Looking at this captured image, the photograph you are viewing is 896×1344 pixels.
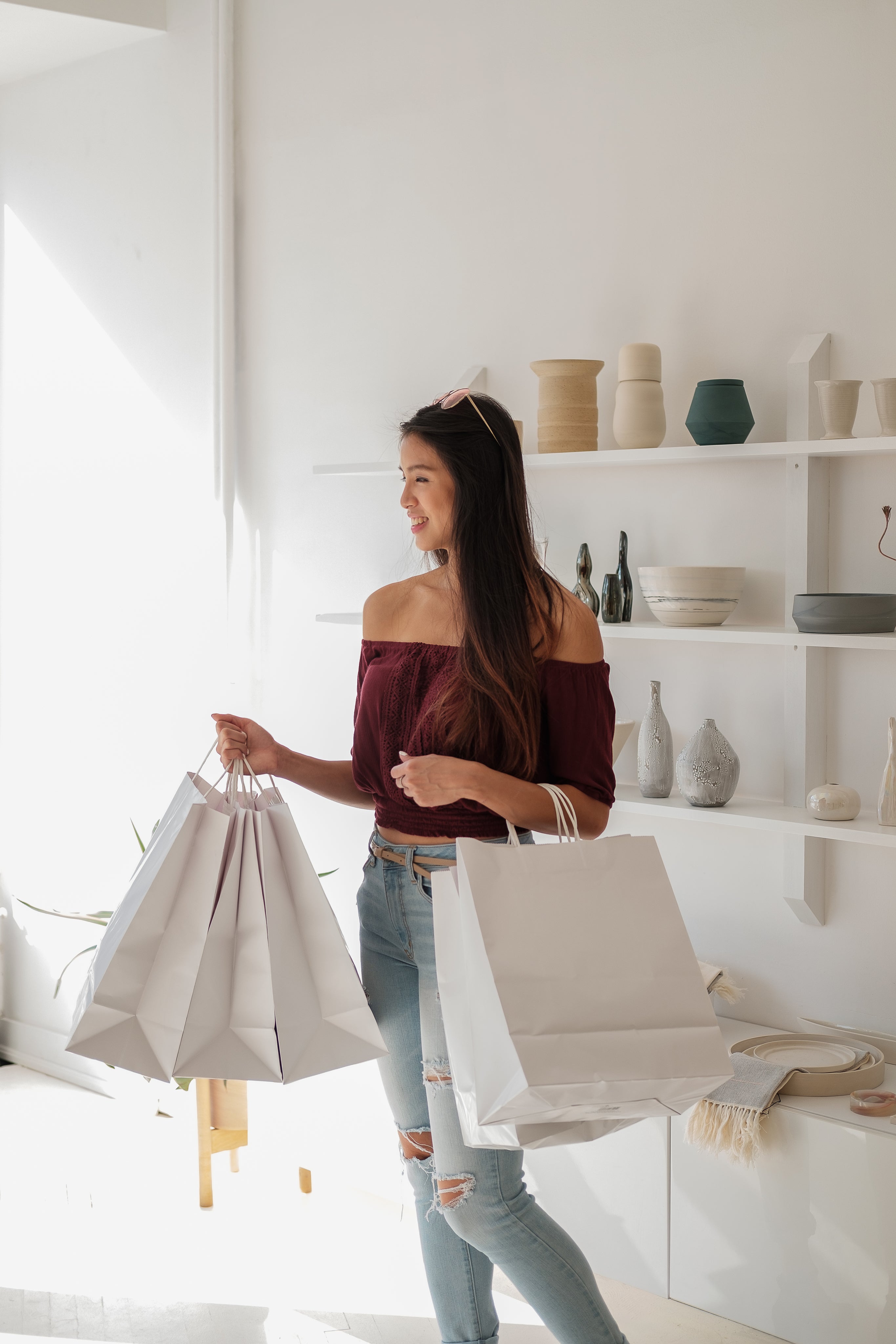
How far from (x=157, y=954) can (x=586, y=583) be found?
1168 mm

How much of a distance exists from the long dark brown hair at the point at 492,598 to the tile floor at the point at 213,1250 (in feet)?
3.96

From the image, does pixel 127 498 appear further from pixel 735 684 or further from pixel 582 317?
pixel 735 684

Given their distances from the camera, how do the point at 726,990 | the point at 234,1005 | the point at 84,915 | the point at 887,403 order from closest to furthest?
the point at 234,1005 < the point at 887,403 < the point at 726,990 < the point at 84,915

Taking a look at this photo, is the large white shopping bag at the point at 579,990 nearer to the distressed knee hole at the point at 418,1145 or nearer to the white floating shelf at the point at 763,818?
the distressed knee hole at the point at 418,1145

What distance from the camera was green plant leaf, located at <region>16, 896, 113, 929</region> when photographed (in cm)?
270

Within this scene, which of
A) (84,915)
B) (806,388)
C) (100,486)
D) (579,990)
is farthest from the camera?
(100,486)

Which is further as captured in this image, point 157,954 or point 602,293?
point 602,293

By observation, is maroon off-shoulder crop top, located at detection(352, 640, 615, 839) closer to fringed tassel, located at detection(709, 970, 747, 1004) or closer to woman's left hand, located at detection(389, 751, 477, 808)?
woman's left hand, located at detection(389, 751, 477, 808)

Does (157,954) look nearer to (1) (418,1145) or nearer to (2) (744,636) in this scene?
(1) (418,1145)

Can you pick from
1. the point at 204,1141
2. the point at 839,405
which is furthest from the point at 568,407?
the point at 204,1141

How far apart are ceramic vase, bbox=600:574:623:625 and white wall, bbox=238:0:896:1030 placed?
0.11 meters

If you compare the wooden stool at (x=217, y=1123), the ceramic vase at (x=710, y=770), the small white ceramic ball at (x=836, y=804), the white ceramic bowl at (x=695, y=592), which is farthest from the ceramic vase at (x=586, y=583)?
the wooden stool at (x=217, y=1123)

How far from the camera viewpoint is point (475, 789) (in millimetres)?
1542

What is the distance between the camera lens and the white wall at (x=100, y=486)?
9.84 ft
